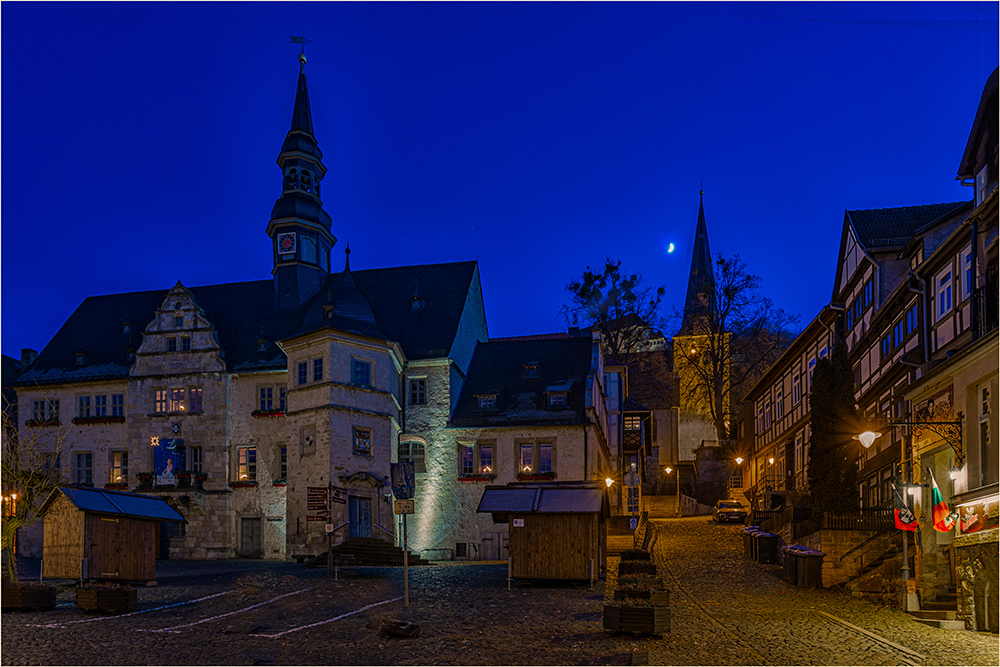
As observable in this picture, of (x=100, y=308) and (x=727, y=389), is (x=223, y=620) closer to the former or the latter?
(x=100, y=308)

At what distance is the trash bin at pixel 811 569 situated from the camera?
83.8 feet

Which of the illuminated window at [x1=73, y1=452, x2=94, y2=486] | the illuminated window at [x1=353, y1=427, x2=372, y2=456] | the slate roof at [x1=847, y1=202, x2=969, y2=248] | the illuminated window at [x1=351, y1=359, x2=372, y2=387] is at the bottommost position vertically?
the illuminated window at [x1=73, y1=452, x2=94, y2=486]

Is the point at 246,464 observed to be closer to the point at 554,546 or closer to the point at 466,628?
the point at 554,546

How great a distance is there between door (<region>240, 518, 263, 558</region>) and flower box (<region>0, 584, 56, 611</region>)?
65.7 feet

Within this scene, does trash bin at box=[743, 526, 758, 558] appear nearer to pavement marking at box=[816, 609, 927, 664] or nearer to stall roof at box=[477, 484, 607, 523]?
stall roof at box=[477, 484, 607, 523]

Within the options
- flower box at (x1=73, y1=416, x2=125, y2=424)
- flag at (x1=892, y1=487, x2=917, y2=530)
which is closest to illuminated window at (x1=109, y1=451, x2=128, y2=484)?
flower box at (x1=73, y1=416, x2=125, y2=424)

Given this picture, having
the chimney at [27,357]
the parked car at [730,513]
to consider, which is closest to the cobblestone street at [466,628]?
the parked car at [730,513]

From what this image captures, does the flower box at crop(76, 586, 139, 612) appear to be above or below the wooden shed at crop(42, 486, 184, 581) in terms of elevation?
below

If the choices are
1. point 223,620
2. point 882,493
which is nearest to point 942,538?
point 882,493

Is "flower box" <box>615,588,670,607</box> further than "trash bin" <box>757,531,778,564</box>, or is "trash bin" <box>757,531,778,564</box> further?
"trash bin" <box>757,531,778,564</box>

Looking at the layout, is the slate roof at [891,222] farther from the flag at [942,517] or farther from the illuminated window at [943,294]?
A: the flag at [942,517]

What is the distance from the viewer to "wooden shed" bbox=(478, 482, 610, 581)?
82.8ft

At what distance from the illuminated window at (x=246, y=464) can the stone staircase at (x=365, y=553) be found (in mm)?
7046

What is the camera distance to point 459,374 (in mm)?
42406
